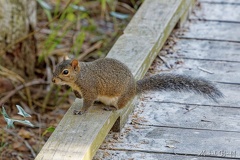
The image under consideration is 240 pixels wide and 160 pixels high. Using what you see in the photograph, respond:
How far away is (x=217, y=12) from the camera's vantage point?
16.3ft

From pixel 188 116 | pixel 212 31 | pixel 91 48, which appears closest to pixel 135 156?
pixel 188 116

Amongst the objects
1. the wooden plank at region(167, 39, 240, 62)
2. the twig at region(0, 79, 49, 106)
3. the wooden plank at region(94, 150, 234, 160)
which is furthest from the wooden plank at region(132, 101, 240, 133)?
the twig at region(0, 79, 49, 106)

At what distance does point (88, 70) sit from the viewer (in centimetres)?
341

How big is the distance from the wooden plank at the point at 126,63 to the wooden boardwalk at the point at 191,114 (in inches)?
3.8

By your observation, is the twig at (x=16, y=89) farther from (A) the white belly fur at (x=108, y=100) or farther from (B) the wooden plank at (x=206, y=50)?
(A) the white belly fur at (x=108, y=100)

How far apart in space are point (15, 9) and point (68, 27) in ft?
4.74

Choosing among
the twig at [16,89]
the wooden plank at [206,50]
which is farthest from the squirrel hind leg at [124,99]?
the twig at [16,89]

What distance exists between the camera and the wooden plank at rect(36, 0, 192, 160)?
2.89m

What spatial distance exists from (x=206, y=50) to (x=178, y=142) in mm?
1228

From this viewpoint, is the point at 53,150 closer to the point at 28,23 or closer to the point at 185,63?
the point at 185,63

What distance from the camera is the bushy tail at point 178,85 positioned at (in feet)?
11.2

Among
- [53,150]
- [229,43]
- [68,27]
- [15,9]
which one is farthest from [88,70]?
[68,27]

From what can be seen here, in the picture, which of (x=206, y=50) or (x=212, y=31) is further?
(x=212, y=31)

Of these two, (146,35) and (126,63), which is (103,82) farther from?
(146,35)
